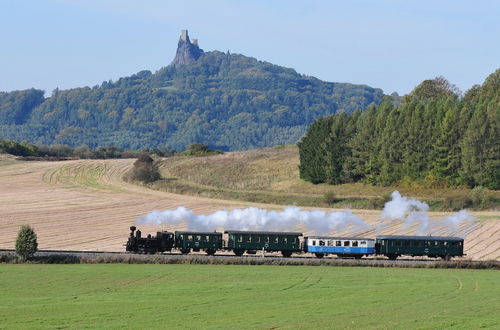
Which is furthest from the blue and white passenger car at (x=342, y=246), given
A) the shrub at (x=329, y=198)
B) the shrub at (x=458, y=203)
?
the shrub at (x=329, y=198)

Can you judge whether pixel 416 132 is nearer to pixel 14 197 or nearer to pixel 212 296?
pixel 14 197

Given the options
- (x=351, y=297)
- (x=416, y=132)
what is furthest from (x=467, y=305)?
(x=416, y=132)

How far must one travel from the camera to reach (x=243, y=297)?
2104 inches

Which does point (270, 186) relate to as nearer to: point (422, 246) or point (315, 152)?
point (315, 152)

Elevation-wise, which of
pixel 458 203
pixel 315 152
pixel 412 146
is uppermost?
pixel 412 146

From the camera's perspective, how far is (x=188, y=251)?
88.6 meters

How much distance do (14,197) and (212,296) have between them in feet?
310

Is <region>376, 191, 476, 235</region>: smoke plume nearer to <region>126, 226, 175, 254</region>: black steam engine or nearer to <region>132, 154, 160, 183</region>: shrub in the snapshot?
<region>126, 226, 175, 254</region>: black steam engine

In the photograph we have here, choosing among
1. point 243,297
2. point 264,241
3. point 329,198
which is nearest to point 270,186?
point 329,198

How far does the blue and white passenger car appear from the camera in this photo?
85.8 m

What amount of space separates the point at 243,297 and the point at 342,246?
34146mm

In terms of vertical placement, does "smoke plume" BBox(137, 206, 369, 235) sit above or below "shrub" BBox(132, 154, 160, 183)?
below

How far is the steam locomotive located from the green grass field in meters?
9.88

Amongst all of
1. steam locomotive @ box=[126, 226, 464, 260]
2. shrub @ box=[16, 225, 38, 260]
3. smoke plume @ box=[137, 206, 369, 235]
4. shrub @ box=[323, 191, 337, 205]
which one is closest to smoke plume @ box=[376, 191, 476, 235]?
smoke plume @ box=[137, 206, 369, 235]
